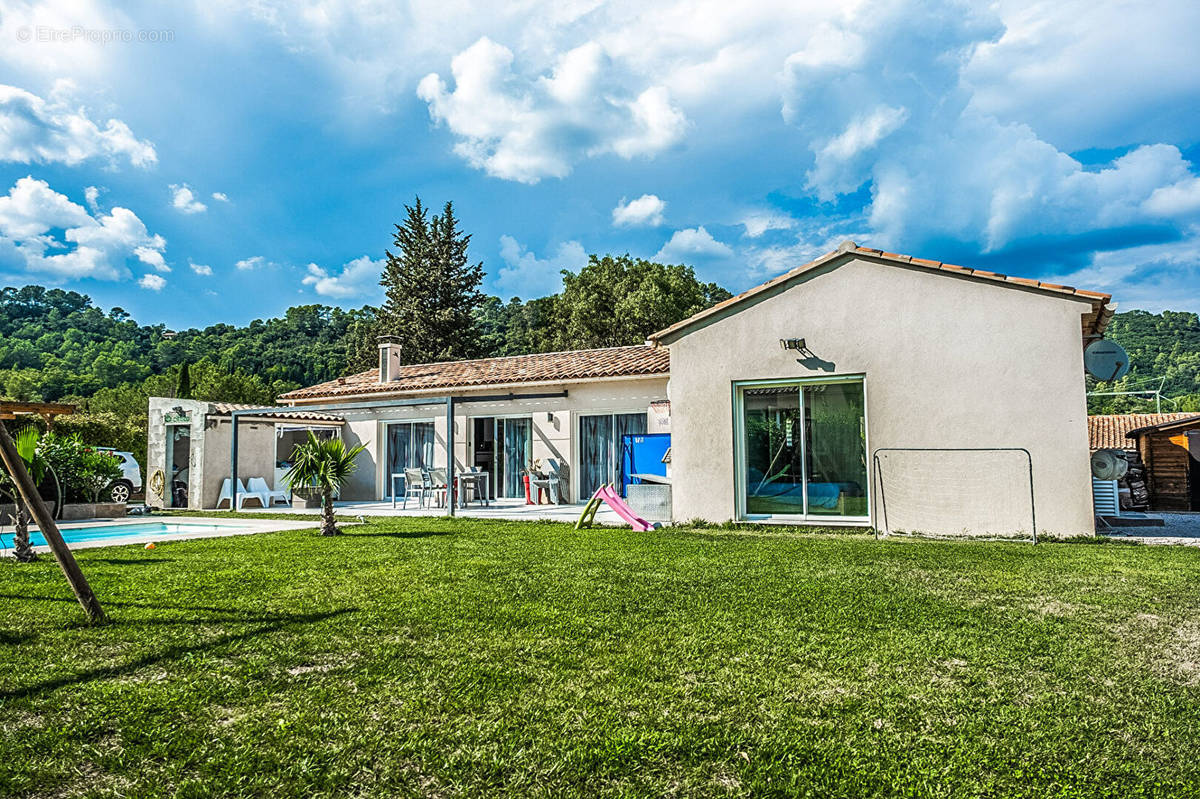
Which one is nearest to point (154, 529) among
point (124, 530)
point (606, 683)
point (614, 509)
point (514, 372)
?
point (124, 530)

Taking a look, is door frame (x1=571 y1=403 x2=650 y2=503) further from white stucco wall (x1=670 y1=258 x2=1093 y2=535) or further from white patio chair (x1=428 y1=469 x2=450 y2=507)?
white stucco wall (x1=670 y1=258 x2=1093 y2=535)

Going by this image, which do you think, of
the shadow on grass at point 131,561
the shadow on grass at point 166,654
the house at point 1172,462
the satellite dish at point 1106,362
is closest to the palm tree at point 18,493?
the shadow on grass at point 131,561

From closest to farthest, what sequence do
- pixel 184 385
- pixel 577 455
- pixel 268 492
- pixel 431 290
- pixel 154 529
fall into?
pixel 154 529, pixel 577 455, pixel 268 492, pixel 184 385, pixel 431 290

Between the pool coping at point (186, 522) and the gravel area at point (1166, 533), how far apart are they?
13.3 meters

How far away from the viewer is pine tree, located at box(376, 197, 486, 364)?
136 feet

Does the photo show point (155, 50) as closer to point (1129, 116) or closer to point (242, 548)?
point (242, 548)

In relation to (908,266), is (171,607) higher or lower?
lower

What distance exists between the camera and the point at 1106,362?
11719mm

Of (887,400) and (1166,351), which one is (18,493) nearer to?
(887,400)

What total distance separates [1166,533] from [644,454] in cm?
912

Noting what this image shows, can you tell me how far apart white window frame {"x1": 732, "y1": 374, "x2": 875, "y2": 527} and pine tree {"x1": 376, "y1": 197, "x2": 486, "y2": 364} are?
101 ft

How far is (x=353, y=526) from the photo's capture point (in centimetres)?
1295

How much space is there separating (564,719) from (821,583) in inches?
166

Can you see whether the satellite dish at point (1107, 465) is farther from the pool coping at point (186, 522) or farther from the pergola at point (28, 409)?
the pergola at point (28, 409)
